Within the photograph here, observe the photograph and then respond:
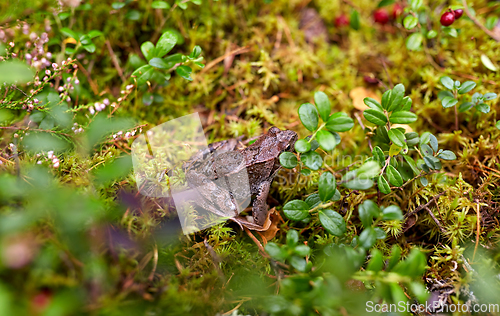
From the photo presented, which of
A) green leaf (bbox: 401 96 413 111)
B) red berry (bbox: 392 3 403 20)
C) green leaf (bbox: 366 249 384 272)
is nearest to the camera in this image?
green leaf (bbox: 366 249 384 272)

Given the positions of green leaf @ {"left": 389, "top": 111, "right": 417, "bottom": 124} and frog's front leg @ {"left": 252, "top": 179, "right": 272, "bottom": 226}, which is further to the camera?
frog's front leg @ {"left": 252, "top": 179, "right": 272, "bottom": 226}

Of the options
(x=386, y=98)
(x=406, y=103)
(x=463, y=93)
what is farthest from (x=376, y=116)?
(x=463, y=93)

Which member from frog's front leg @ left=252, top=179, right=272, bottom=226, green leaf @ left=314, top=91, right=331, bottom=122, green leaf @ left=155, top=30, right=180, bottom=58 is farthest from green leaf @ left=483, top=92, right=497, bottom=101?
green leaf @ left=155, top=30, right=180, bottom=58

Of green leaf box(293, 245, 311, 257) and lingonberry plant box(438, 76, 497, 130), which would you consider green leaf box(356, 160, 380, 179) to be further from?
lingonberry plant box(438, 76, 497, 130)

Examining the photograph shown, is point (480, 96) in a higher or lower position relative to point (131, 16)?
lower

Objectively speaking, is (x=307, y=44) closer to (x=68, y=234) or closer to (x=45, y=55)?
(x=45, y=55)

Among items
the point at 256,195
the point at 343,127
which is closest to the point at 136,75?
the point at 256,195

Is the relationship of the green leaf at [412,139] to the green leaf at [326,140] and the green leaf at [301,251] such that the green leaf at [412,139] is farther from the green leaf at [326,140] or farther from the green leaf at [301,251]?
the green leaf at [301,251]
